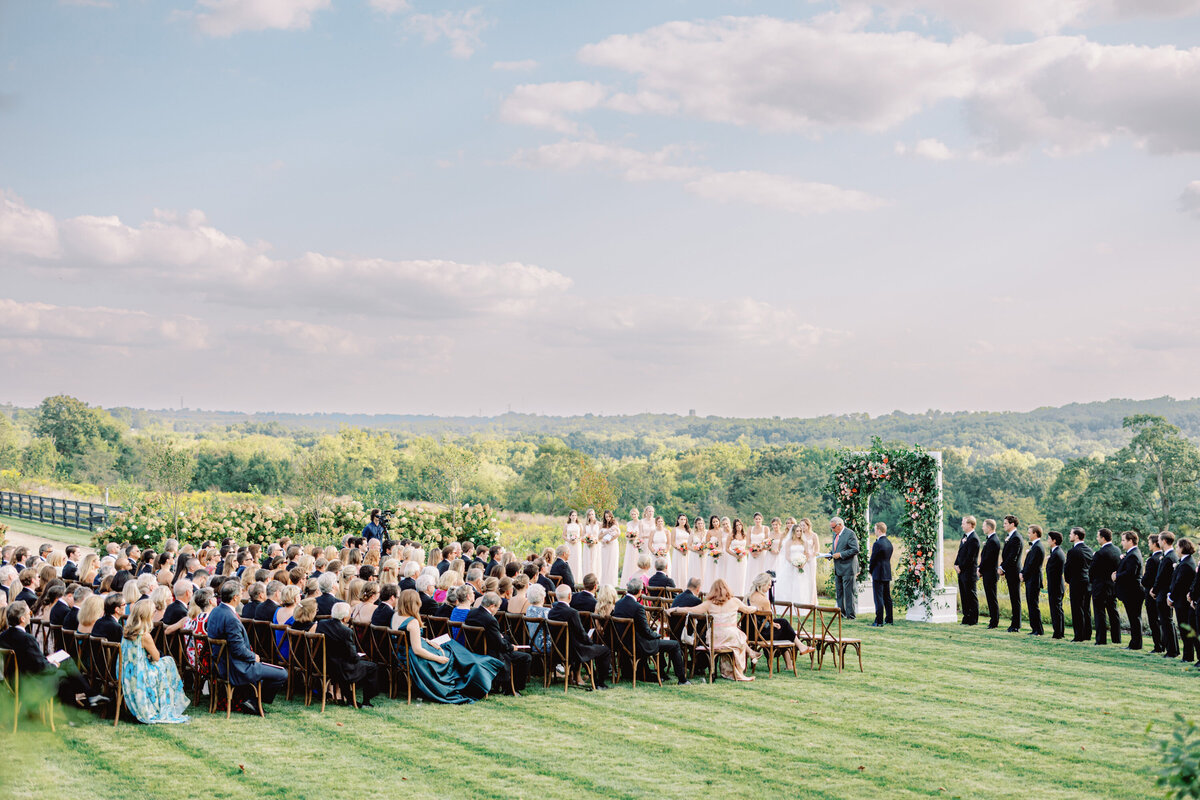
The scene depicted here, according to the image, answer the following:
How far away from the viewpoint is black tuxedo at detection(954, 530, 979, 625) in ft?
48.9

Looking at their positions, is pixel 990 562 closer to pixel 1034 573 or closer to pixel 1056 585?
pixel 1034 573

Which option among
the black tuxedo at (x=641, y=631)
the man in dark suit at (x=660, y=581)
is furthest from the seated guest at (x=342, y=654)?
the man in dark suit at (x=660, y=581)

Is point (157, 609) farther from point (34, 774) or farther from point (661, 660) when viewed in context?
point (661, 660)

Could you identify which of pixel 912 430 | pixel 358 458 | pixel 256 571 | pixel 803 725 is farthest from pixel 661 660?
pixel 912 430

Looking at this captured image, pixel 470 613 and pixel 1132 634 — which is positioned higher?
pixel 470 613

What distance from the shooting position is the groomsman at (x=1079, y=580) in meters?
13.7

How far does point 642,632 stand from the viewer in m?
10.4

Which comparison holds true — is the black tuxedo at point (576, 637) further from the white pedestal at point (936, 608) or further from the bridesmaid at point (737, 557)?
the white pedestal at point (936, 608)

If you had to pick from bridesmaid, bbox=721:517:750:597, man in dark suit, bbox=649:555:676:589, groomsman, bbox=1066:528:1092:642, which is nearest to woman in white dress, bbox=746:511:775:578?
bridesmaid, bbox=721:517:750:597

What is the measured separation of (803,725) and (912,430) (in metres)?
95.3

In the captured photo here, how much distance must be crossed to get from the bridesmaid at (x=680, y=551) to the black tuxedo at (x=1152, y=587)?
6.99 metres

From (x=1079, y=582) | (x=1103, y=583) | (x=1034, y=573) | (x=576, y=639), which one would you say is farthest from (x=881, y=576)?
(x=576, y=639)

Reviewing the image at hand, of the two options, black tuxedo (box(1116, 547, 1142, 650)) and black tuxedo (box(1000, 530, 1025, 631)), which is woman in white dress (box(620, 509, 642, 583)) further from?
black tuxedo (box(1116, 547, 1142, 650))

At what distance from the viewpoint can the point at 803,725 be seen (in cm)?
881
